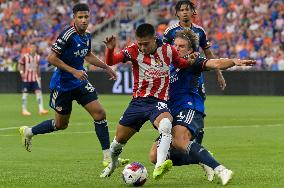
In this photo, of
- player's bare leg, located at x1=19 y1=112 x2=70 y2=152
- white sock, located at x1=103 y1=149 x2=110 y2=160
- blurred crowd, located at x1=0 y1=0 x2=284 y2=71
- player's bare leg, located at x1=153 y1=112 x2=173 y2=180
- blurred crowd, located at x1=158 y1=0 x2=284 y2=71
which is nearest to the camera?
player's bare leg, located at x1=153 y1=112 x2=173 y2=180

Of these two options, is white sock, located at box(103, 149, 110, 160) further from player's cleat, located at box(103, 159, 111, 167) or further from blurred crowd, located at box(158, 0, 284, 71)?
blurred crowd, located at box(158, 0, 284, 71)

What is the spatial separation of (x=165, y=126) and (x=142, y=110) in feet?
1.78

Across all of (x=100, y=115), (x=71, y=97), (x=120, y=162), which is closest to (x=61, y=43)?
(x=71, y=97)

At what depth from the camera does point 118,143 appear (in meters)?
11.1

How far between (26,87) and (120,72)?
357 inches

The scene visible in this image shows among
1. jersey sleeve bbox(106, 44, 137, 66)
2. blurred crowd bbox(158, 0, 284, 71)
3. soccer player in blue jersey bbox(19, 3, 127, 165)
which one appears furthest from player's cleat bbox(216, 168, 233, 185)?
blurred crowd bbox(158, 0, 284, 71)

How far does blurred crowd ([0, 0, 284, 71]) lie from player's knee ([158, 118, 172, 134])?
22574mm

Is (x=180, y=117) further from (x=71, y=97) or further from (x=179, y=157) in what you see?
(x=71, y=97)

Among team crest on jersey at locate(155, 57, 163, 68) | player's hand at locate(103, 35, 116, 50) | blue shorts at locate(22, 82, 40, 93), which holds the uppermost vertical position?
player's hand at locate(103, 35, 116, 50)

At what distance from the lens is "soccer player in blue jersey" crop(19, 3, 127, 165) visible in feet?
43.0

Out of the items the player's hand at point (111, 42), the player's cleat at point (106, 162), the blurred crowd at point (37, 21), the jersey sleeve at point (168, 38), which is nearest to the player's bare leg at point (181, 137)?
the player's hand at point (111, 42)

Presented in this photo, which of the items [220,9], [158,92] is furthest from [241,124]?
[220,9]

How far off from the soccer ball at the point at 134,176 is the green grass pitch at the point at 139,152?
0.15 metres

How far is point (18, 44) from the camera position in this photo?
136ft
